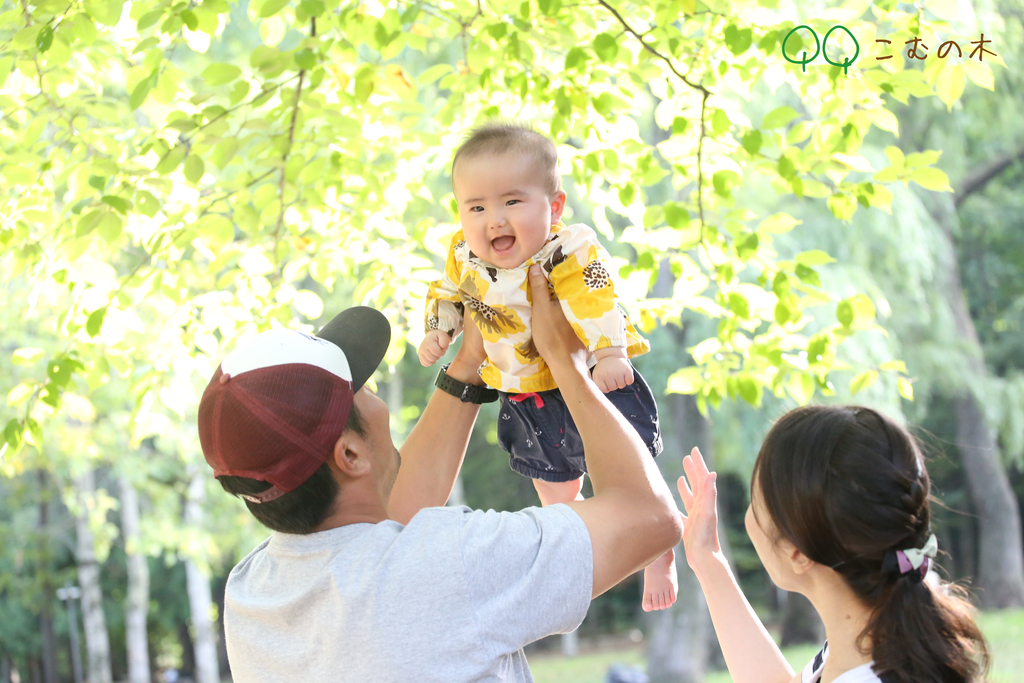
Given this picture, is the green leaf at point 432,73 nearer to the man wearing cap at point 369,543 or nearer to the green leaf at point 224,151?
the green leaf at point 224,151

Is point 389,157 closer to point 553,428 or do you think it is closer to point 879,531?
point 553,428

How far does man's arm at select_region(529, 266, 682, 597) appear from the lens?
132 cm

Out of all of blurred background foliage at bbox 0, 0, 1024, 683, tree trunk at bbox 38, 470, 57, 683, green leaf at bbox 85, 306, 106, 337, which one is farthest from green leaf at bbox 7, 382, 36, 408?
tree trunk at bbox 38, 470, 57, 683

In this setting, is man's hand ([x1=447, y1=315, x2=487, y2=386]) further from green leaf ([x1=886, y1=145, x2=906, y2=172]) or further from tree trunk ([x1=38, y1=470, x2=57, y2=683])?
tree trunk ([x1=38, y1=470, x2=57, y2=683])

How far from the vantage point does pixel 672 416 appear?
9.95 meters

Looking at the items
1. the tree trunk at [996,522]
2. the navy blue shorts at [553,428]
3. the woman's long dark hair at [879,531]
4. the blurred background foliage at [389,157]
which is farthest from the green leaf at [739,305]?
the tree trunk at [996,522]

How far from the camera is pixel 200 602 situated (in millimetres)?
10086

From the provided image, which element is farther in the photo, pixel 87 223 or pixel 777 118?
pixel 777 118

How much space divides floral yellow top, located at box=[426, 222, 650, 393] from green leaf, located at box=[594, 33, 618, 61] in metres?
0.81

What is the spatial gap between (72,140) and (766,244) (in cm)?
239

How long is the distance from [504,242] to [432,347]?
12.8 inches

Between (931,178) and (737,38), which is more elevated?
(737,38)

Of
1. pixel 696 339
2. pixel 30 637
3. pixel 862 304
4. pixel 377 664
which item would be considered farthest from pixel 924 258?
pixel 30 637

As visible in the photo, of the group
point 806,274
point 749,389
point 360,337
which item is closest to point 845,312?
point 806,274
